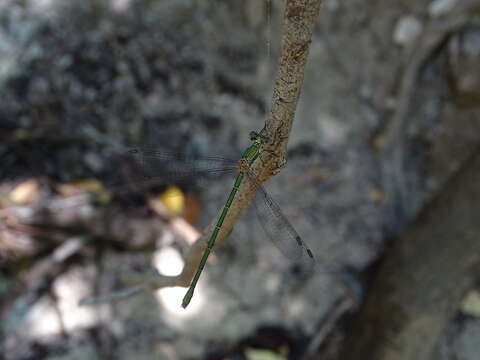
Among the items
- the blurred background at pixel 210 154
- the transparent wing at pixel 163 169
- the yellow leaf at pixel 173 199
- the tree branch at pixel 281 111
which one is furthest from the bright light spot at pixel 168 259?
the tree branch at pixel 281 111

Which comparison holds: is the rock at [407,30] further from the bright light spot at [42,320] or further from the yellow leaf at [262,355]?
the bright light spot at [42,320]

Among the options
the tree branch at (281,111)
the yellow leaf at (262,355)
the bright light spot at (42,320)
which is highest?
the bright light spot at (42,320)

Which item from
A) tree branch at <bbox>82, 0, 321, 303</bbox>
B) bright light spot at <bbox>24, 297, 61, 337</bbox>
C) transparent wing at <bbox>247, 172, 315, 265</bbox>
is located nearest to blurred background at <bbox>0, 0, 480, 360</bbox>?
bright light spot at <bbox>24, 297, 61, 337</bbox>

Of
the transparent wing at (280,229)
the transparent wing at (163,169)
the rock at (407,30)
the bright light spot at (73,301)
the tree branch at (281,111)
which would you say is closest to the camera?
the tree branch at (281,111)

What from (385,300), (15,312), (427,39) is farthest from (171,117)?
(427,39)

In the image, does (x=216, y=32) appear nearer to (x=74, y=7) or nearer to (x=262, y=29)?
(x=262, y=29)

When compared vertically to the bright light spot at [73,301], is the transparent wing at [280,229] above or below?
below

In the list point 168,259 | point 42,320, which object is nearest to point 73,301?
point 42,320
